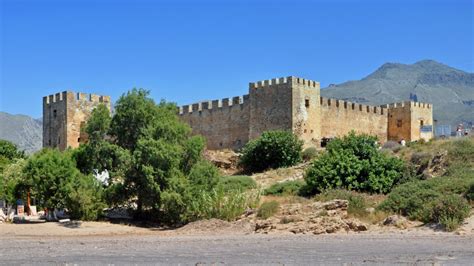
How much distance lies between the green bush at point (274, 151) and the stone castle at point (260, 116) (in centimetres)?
228

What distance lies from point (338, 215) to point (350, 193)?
2890mm

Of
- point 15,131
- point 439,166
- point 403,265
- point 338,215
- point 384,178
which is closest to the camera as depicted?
point 403,265

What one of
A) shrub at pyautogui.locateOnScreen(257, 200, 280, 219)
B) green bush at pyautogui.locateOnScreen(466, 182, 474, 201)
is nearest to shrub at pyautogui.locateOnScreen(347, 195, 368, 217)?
shrub at pyautogui.locateOnScreen(257, 200, 280, 219)

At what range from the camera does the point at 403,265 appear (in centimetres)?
1271

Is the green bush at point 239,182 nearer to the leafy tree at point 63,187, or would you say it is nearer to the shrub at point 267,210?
the shrub at point 267,210

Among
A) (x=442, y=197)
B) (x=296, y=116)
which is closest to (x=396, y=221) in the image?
(x=442, y=197)

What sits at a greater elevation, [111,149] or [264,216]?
[111,149]

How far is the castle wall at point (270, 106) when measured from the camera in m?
40.1

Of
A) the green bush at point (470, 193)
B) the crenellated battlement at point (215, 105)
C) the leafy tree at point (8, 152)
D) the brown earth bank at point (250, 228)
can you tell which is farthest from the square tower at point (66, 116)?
the green bush at point (470, 193)

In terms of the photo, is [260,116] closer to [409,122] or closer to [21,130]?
[409,122]

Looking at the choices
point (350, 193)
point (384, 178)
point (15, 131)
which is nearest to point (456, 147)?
point (384, 178)

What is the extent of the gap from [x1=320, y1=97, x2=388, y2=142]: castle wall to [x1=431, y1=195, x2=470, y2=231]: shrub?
22.8 metres

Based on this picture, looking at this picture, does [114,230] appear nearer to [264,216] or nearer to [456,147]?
[264,216]

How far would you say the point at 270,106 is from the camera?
41250mm
